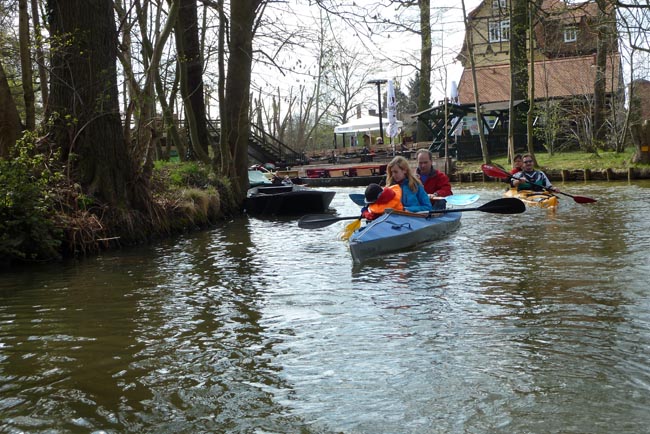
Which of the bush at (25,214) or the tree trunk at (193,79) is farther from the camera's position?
the tree trunk at (193,79)

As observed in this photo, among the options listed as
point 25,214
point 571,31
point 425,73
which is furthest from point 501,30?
point 425,73

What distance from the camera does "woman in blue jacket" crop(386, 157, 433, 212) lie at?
10820 mm

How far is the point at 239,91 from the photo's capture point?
61.0ft

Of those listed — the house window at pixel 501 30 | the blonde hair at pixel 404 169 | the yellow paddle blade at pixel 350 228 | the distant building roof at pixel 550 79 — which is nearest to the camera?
the blonde hair at pixel 404 169

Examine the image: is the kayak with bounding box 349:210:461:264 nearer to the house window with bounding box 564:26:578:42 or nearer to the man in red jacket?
the man in red jacket

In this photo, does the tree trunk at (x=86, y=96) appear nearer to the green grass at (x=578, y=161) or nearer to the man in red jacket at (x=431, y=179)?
the man in red jacket at (x=431, y=179)

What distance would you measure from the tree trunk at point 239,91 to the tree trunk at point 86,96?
5.32 metres

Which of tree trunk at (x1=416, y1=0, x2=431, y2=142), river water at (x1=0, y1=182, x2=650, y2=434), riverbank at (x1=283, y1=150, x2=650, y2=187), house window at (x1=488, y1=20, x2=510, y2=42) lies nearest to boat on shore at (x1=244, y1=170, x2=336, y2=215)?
house window at (x1=488, y1=20, x2=510, y2=42)

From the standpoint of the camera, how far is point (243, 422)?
413cm

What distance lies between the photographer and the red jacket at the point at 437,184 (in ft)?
41.9

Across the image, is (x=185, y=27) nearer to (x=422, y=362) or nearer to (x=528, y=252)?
(x=528, y=252)

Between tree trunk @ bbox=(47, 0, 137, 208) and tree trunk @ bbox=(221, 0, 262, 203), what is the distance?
5322 millimetres

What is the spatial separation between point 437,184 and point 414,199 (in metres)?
1.90

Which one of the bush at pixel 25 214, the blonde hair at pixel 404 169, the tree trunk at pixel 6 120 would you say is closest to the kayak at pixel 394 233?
the blonde hair at pixel 404 169
